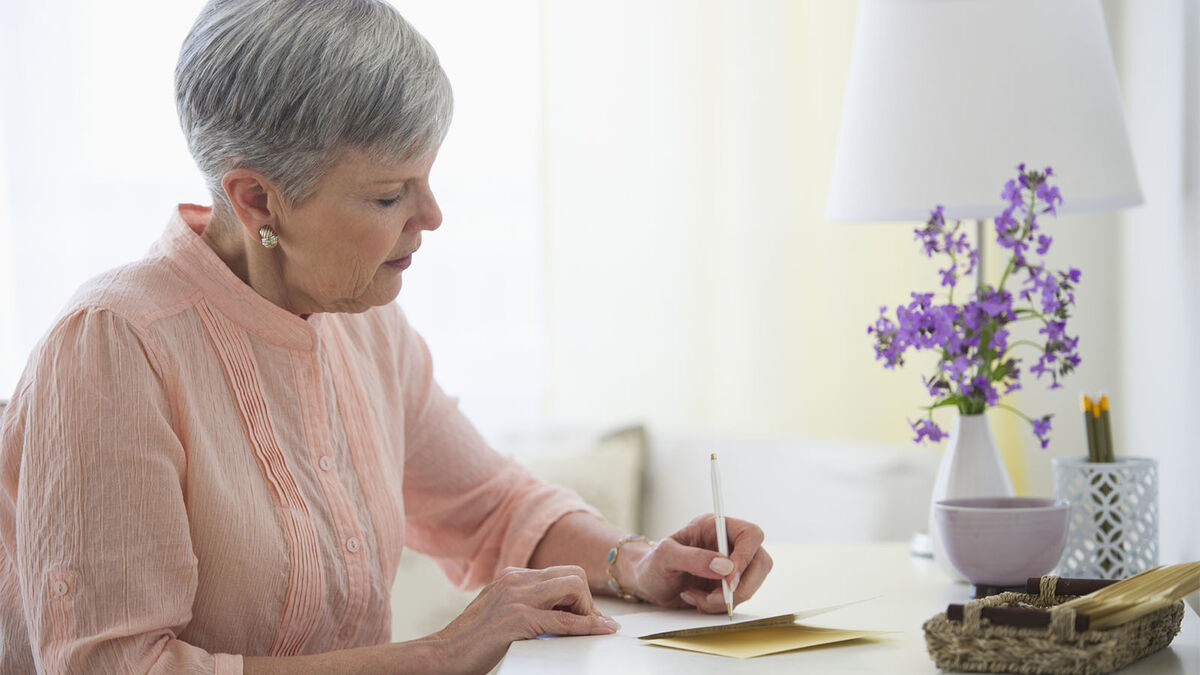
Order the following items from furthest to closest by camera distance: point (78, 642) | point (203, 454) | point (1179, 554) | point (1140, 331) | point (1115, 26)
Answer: point (1115, 26)
point (1140, 331)
point (1179, 554)
point (203, 454)
point (78, 642)

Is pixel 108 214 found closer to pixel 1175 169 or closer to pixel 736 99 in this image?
pixel 736 99

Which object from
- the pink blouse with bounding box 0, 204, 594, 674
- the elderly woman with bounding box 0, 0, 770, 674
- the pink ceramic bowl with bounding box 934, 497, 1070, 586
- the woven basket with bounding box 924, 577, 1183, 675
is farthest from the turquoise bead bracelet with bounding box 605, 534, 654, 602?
the woven basket with bounding box 924, 577, 1183, 675

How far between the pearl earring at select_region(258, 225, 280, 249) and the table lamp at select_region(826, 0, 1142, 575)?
2.12 feet

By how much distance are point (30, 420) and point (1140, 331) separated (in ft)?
4.28

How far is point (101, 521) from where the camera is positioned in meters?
0.95

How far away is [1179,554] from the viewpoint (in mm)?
1216

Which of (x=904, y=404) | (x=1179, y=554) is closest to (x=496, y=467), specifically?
(x=1179, y=554)

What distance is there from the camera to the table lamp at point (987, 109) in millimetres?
1268

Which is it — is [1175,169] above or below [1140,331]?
above

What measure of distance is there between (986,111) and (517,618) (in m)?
0.75

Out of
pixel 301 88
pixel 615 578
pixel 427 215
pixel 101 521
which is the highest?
pixel 301 88

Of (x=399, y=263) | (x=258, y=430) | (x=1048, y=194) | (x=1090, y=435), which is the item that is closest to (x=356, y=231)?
(x=399, y=263)

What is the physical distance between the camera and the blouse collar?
1.11 m

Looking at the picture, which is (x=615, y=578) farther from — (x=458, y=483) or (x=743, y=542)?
(x=458, y=483)
